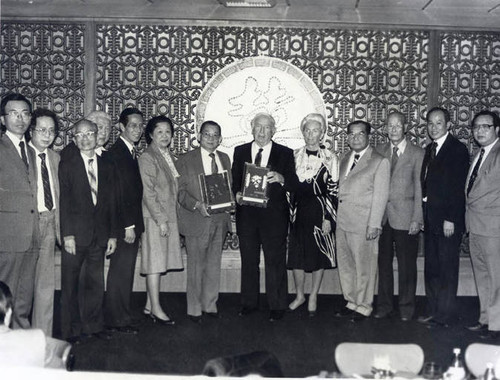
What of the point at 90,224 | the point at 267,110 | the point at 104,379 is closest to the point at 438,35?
the point at 267,110

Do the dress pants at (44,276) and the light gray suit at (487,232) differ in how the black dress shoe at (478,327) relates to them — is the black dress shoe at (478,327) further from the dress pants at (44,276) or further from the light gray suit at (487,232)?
the dress pants at (44,276)

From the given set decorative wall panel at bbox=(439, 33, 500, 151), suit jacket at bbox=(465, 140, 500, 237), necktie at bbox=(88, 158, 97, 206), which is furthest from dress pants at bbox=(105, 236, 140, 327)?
decorative wall panel at bbox=(439, 33, 500, 151)

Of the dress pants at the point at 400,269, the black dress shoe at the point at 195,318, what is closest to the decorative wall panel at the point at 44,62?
the black dress shoe at the point at 195,318

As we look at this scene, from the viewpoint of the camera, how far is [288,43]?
7281 mm

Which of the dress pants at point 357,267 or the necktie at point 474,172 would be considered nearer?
the necktie at point 474,172

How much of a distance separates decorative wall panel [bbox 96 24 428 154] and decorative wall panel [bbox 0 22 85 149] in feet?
0.86

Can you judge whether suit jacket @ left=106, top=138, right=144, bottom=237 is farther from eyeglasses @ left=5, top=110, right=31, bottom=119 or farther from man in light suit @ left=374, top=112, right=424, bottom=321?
man in light suit @ left=374, top=112, right=424, bottom=321

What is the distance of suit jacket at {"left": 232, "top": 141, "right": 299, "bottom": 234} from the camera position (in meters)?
6.02

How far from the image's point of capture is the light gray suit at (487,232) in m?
5.54

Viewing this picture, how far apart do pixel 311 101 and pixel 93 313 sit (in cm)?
348

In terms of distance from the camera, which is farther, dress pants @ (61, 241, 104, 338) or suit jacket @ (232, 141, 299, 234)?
suit jacket @ (232, 141, 299, 234)

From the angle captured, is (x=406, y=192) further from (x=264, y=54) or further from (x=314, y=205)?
(x=264, y=54)

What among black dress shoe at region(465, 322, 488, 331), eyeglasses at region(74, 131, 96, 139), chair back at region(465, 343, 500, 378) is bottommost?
black dress shoe at region(465, 322, 488, 331)

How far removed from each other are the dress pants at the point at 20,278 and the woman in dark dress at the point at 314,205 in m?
2.45
